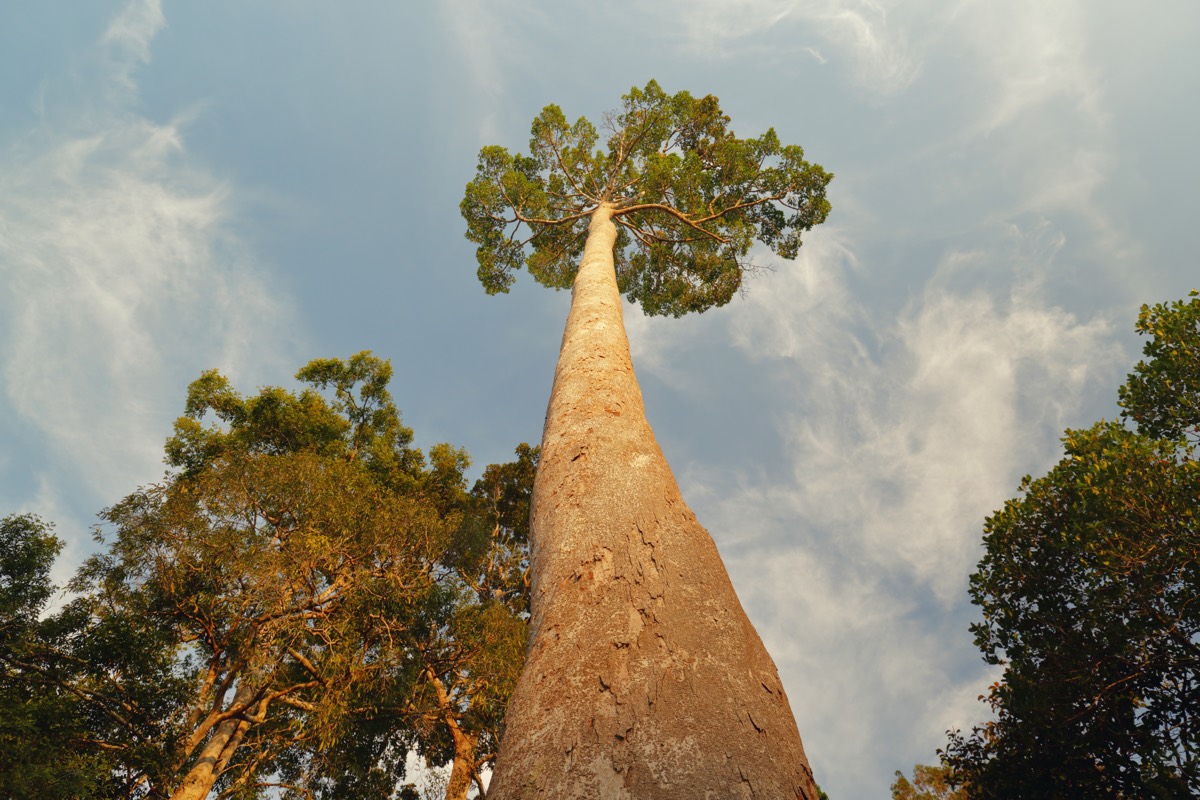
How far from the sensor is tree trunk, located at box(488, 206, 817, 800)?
1.90m

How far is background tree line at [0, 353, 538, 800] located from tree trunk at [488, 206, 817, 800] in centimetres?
826

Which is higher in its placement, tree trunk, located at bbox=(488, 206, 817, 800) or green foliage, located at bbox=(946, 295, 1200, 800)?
green foliage, located at bbox=(946, 295, 1200, 800)

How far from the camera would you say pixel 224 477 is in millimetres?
11461

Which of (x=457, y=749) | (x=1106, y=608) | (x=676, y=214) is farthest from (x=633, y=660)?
(x=676, y=214)

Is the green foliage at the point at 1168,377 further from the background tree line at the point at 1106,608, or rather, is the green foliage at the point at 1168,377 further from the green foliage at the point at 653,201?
A: the green foliage at the point at 653,201

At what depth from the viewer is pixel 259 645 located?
9.48m

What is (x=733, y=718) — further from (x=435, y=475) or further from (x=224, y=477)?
(x=435, y=475)

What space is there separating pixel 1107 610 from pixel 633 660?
8089 mm

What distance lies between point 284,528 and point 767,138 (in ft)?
44.3

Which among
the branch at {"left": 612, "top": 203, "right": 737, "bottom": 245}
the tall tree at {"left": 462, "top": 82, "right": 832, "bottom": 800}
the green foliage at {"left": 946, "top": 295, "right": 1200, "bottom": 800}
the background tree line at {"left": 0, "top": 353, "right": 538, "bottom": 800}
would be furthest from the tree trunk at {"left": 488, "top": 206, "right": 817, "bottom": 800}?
the branch at {"left": 612, "top": 203, "right": 737, "bottom": 245}

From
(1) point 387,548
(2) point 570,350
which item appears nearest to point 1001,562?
(2) point 570,350

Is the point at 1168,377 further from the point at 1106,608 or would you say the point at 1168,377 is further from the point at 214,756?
the point at 214,756

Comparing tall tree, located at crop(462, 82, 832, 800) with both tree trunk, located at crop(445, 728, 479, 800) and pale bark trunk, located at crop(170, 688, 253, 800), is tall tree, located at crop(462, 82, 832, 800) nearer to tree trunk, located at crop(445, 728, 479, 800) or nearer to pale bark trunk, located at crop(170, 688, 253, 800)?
tree trunk, located at crop(445, 728, 479, 800)

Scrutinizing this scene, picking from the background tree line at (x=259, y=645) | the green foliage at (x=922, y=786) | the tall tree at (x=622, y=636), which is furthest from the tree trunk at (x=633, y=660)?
the green foliage at (x=922, y=786)
